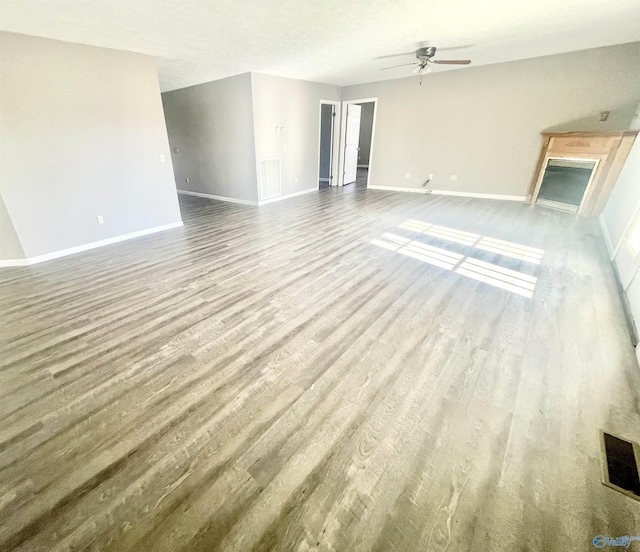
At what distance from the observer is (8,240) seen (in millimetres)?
3285

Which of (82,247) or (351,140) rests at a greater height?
(351,140)

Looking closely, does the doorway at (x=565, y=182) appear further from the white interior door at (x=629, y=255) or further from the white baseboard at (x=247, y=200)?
the white baseboard at (x=247, y=200)

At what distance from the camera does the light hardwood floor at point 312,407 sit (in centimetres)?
111

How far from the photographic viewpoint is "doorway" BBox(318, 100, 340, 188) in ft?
24.6

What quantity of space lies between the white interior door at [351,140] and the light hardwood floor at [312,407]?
5.75 m

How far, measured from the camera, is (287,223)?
491 centimetres

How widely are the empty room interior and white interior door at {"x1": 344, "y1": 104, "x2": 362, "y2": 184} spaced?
133 cm

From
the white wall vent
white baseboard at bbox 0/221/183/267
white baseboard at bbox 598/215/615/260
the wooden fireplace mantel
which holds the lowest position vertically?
white baseboard at bbox 0/221/183/267

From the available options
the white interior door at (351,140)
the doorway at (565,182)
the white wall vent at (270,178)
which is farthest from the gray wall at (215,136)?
the doorway at (565,182)

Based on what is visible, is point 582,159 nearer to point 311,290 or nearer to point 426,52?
point 426,52

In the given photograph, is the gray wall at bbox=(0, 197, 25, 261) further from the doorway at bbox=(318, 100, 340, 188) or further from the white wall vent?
the doorway at bbox=(318, 100, 340, 188)

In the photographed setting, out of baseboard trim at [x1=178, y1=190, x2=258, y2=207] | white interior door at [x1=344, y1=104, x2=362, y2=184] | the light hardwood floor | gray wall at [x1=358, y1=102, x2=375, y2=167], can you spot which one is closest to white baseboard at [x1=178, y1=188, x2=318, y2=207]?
baseboard trim at [x1=178, y1=190, x2=258, y2=207]

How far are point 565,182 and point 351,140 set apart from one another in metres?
5.12

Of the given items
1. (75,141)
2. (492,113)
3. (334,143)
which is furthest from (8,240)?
(492,113)
